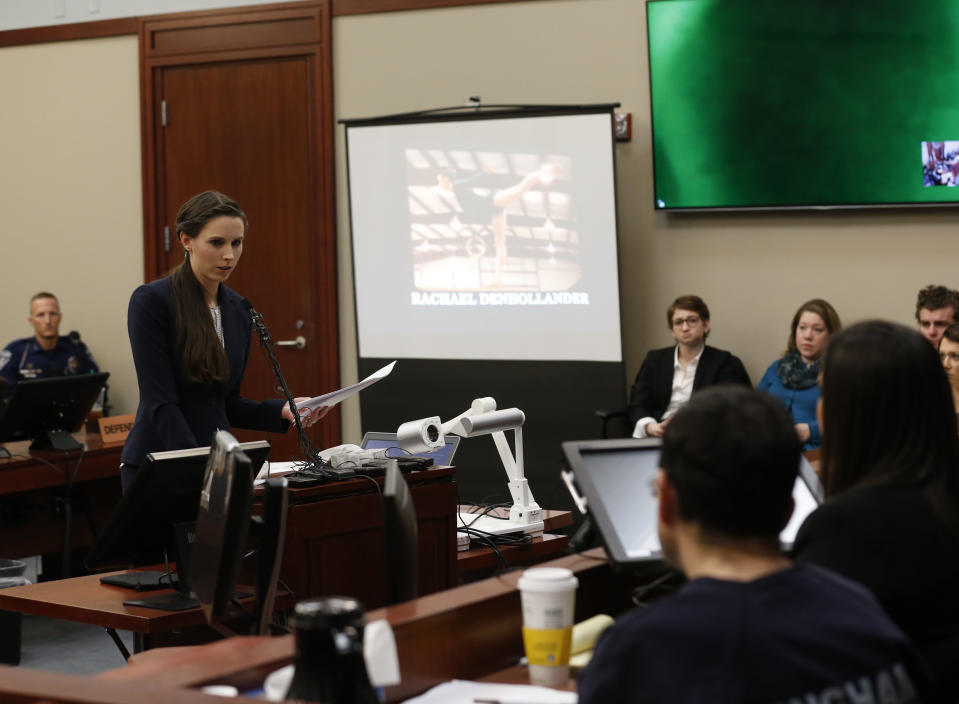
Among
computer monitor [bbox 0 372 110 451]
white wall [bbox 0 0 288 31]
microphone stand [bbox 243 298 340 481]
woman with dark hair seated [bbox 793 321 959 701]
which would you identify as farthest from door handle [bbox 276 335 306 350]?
woman with dark hair seated [bbox 793 321 959 701]

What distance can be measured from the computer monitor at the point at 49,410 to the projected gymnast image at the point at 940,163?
12.6 feet

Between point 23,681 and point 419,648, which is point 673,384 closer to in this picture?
point 419,648

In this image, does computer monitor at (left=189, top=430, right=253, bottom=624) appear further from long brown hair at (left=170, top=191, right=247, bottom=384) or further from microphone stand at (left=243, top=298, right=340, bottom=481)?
long brown hair at (left=170, top=191, right=247, bottom=384)

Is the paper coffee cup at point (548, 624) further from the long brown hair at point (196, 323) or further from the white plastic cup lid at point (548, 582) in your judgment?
the long brown hair at point (196, 323)

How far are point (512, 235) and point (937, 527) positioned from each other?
167 inches

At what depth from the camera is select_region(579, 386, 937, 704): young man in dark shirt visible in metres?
1.19

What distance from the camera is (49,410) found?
5113 millimetres

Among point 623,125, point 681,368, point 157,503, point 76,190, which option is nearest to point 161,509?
point 157,503

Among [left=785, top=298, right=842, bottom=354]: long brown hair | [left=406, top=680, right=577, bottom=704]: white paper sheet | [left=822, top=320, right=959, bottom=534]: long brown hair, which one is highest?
[left=785, top=298, right=842, bottom=354]: long brown hair

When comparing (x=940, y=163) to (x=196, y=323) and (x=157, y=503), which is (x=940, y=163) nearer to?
(x=196, y=323)

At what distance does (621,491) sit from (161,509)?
1.01 meters

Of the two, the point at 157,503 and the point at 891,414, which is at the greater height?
the point at 891,414

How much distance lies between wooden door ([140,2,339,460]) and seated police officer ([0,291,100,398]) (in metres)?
0.67

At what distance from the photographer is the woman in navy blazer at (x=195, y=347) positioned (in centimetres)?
292
